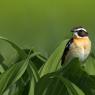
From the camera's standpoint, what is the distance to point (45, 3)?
1.96 metres


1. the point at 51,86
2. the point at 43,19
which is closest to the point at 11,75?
the point at 51,86

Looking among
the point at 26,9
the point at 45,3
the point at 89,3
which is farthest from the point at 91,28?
the point at 26,9

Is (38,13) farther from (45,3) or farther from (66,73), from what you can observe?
(66,73)

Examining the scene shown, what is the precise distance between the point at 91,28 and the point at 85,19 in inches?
5.0

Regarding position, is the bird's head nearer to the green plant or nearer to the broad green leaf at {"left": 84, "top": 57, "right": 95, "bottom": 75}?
the broad green leaf at {"left": 84, "top": 57, "right": 95, "bottom": 75}

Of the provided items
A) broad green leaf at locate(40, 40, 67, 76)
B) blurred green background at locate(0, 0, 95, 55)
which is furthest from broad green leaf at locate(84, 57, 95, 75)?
blurred green background at locate(0, 0, 95, 55)

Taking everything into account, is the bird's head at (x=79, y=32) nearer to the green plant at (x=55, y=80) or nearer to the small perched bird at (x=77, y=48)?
the small perched bird at (x=77, y=48)

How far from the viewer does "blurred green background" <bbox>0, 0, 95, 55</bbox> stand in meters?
1.86

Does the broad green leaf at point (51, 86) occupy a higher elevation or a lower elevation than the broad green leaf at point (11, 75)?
lower

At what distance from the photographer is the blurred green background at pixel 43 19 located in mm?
1863

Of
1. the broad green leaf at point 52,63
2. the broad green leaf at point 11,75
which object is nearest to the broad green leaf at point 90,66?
the broad green leaf at point 52,63

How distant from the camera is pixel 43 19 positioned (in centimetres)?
206

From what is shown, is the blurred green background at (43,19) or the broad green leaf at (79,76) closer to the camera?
the broad green leaf at (79,76)

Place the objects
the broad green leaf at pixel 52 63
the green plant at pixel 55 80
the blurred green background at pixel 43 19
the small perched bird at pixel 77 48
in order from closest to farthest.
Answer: the green plant at pixel 55 80, the broad green leaf at pixel 52 63, the small perched bird at pixel 77 48, the blurred green background at pixel 43 19
